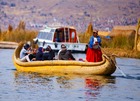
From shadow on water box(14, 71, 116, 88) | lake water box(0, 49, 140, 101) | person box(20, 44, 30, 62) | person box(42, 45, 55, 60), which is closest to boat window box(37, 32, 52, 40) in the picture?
person box(20, 44, 30, 62)

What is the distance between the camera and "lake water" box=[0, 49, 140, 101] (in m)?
23.2

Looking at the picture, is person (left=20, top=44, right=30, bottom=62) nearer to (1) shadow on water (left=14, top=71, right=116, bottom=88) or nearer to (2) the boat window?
(1) shadow on water (left=14, top=71, right=116, bottom=88)

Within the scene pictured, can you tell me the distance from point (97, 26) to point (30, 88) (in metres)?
101

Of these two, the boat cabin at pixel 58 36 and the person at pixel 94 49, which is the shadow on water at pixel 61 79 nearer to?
the person at pixel 94 49

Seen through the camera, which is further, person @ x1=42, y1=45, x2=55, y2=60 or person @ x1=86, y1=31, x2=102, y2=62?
person @ x1=42, y1=45, x2=55, y2=60

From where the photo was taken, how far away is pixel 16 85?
25.7 metres

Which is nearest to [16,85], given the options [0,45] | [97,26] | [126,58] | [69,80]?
[69,80]

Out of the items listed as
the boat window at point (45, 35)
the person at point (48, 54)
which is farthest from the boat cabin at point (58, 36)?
the person at point (48, 54)

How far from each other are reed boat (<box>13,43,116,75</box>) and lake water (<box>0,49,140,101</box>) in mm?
280

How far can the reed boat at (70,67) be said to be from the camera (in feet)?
95.1

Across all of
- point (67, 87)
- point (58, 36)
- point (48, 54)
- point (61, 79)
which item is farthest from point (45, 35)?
point (67, 87)

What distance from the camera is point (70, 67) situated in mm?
29594

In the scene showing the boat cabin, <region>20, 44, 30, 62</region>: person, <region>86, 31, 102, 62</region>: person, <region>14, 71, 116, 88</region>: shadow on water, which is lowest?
the boat cabin

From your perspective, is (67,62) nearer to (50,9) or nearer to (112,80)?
(112,80)
